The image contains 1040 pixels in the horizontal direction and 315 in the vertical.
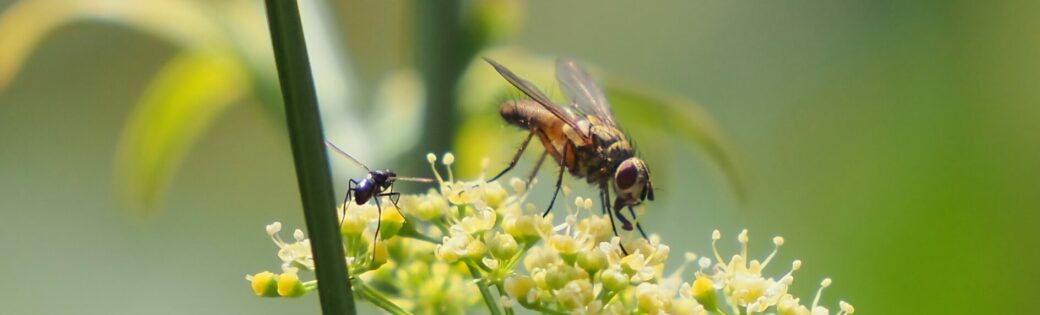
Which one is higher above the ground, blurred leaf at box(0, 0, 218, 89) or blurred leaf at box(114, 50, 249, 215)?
blurred leaf at box(0, 0, 218, 89)

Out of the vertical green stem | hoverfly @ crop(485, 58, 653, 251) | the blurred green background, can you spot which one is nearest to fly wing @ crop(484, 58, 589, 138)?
hoverfly @ crop(485, 58, 653, 251)

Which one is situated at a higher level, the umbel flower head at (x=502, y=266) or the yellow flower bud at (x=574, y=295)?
the umbel flower head at (x=502, y=266)

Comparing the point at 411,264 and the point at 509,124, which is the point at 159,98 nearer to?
the point at 509,124

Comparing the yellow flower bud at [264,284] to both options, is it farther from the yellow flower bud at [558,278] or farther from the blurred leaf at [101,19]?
the blurred leaf at [101,19]

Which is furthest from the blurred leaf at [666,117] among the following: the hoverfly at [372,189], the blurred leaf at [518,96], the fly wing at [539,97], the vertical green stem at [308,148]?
the vertical green stem at [308,148]

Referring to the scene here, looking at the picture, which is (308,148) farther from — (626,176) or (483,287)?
(626,176)

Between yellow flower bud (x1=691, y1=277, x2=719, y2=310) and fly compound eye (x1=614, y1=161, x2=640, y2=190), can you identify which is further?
fly compound eye (x1=614, y1=161, x2=640, y2=190)

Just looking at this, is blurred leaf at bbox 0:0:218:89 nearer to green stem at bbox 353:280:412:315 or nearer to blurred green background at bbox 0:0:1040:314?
blurred green background at bbox 0:0:1040:314
